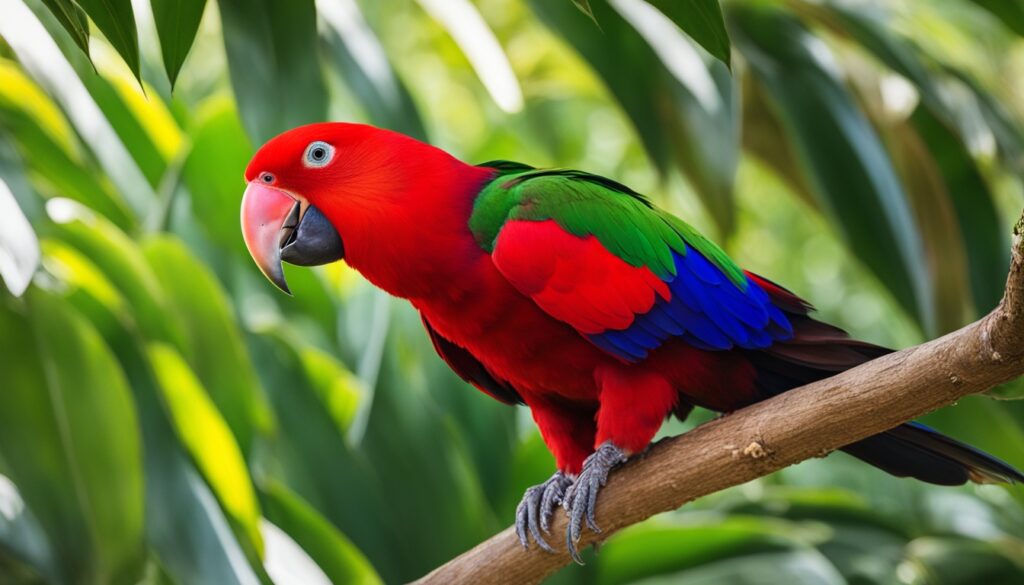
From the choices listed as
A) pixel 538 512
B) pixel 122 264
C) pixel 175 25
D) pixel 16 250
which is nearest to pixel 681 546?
pixel 538 512

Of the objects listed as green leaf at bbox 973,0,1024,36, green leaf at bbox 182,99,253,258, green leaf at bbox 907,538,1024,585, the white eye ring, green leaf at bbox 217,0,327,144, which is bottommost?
green leaf at bbox 907,538,1024,585

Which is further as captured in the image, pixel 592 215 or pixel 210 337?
pixel 210 337

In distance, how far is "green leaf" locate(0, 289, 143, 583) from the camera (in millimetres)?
1275

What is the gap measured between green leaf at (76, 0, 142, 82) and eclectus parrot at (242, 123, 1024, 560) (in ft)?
0.97

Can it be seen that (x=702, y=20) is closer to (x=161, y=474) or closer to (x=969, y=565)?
(x=161, y=474)

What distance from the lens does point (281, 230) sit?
103cm

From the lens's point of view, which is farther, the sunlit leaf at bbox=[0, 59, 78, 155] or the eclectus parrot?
the sunlit leaf at bbox=[0, 59, 78, 155]

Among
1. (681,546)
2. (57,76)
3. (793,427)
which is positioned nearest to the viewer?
(793,427)

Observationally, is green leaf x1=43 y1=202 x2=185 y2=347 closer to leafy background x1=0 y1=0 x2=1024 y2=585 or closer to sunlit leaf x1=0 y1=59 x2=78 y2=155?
leafy background x1=0 y1=0 x2=1024 y2=585

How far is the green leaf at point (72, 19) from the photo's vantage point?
0.71 meters

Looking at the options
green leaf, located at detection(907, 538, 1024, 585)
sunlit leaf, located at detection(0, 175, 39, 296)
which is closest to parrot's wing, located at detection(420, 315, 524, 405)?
sunlit leaf, located at detection(0, 175, 39, 296)

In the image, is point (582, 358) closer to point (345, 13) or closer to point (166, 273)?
point (345, 13)

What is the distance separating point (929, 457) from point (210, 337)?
40.3 inches

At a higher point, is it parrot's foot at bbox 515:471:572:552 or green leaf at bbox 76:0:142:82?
green leaf at bbox 76:0:142:82
